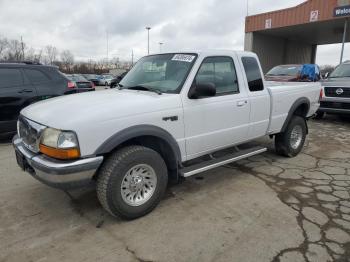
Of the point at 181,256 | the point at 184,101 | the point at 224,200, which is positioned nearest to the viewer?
the point at 181,256

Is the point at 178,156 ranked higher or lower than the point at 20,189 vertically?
higher

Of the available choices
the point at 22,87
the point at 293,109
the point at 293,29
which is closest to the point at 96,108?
the point at 293,109

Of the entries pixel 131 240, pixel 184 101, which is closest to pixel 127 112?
pixel 184 101

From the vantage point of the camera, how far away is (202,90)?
3.66 meters

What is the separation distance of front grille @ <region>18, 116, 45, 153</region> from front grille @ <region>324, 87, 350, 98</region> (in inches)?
340

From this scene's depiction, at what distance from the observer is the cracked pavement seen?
9.46 feet

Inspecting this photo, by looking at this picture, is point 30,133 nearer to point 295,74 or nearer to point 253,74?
point 253,74

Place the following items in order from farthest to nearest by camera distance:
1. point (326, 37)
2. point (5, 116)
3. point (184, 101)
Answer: point (326, 37) < point (5, 116) < point (184, 101)

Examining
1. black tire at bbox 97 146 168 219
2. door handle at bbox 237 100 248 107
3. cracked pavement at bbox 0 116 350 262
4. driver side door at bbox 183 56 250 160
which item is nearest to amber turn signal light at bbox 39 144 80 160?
black tire at bbox 97 146 168 219

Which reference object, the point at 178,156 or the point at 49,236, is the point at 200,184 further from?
the point at 49,236

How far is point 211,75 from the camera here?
13.6 feet

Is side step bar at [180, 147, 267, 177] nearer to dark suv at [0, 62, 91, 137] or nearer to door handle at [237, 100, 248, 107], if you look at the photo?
door handle at [237, 100, 248, 107]

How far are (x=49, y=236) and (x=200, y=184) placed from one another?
217 cm

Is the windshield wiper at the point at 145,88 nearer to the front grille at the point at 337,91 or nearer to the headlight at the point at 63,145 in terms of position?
the headlight at the point at 63,145
